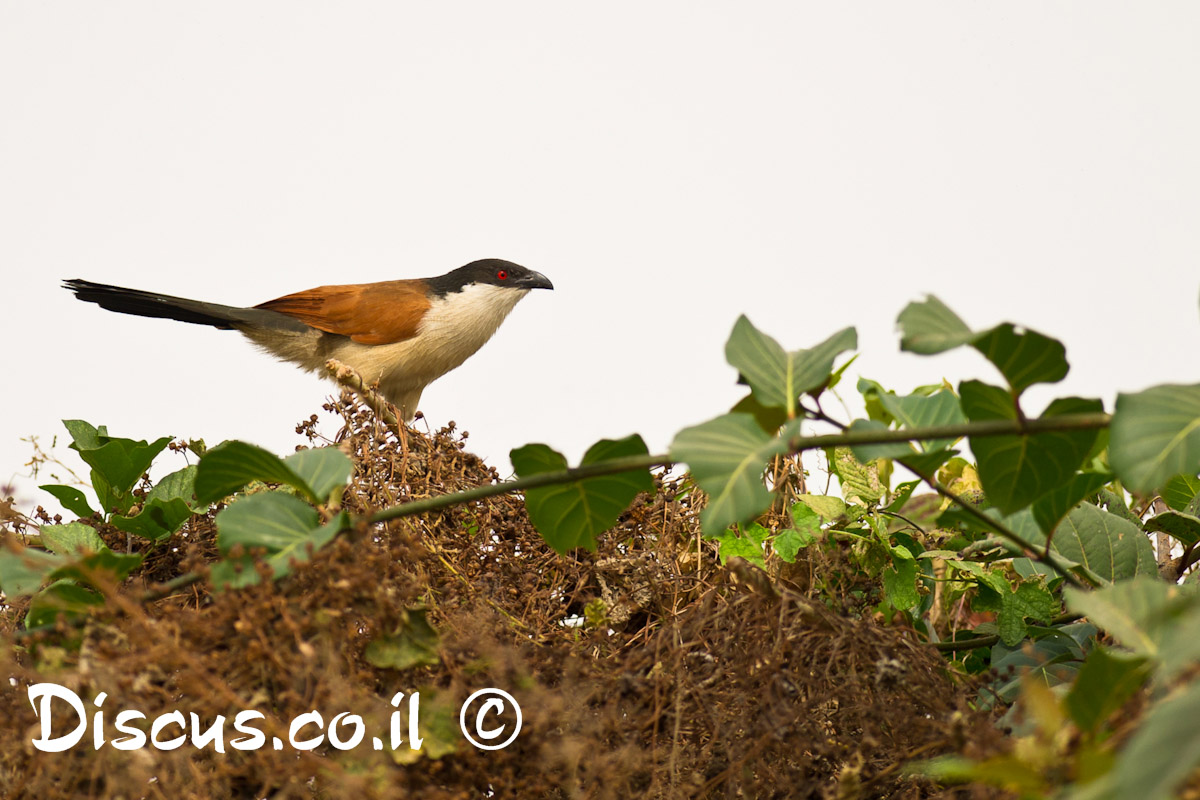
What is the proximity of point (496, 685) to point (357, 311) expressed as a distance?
2028 mm

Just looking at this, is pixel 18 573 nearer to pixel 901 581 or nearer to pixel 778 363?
pixel 778 363

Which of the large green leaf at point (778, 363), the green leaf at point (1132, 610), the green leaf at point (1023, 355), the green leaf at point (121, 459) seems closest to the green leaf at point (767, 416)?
the large green leaf at point (778, 363)

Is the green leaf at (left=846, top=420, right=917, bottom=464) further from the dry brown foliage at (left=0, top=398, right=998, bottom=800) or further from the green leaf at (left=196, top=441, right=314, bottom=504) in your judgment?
the green leaf at (left=196, top=441, right=314, bottom=504)

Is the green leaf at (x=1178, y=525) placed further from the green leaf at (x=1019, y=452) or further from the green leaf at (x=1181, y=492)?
the green leaf at (x=1019, y=452)

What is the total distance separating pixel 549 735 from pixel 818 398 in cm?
28

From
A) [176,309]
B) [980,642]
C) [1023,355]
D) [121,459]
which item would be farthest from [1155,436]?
[176,309]

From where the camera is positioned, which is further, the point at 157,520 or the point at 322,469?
the point at 157,520

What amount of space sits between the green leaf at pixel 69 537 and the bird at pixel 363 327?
1.43 metres

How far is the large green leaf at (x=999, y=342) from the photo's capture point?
0.57 metres

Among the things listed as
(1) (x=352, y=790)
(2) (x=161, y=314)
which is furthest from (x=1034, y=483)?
(2) (x=161, y=314)

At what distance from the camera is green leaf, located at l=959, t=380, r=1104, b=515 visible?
64 cm

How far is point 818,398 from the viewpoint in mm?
686

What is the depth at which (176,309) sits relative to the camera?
2.49 meters

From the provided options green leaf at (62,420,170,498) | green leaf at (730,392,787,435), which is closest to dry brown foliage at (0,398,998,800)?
green leaf at (730,392,787,435)
